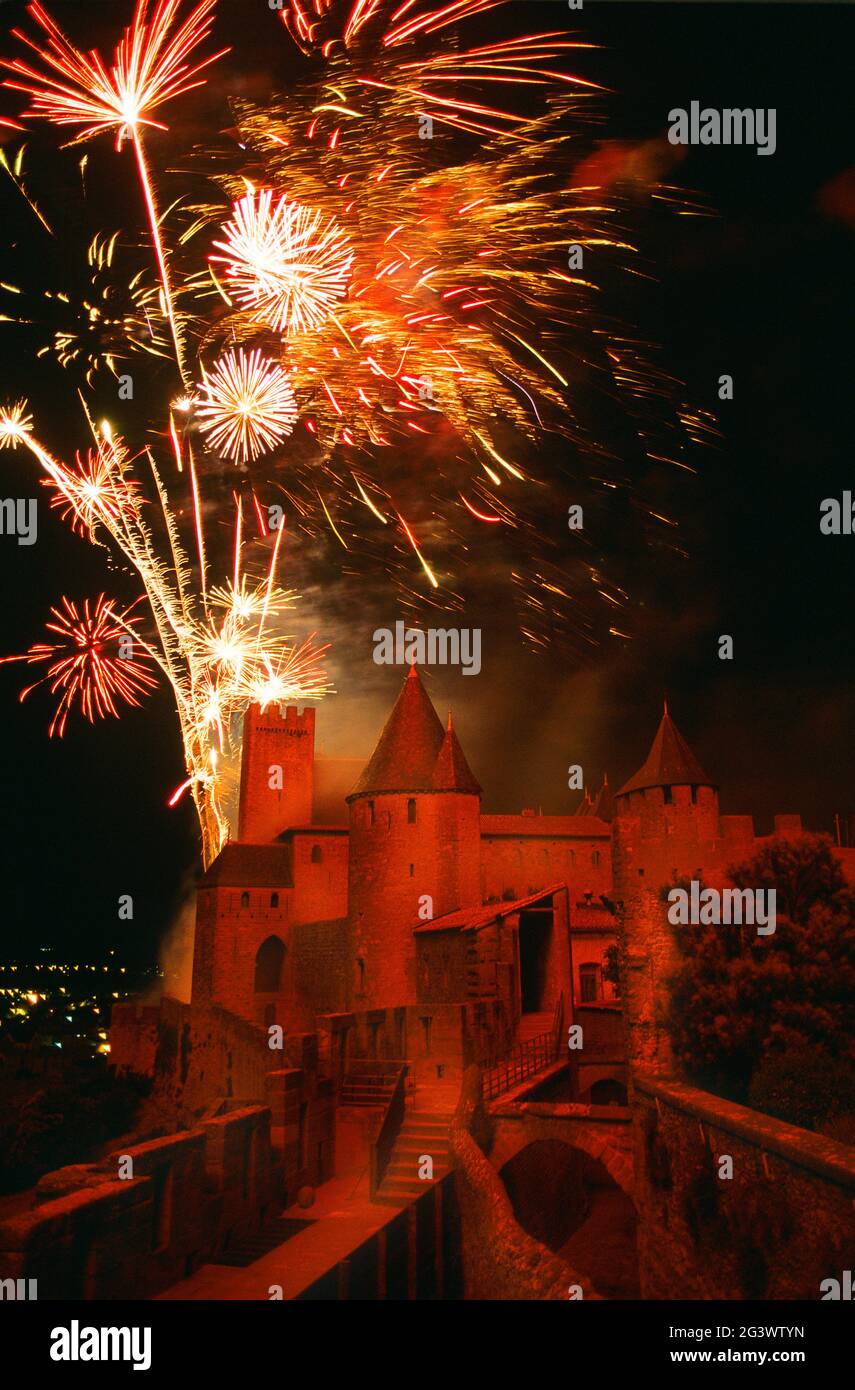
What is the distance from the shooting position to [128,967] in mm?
24250

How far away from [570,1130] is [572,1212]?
9.14 ft

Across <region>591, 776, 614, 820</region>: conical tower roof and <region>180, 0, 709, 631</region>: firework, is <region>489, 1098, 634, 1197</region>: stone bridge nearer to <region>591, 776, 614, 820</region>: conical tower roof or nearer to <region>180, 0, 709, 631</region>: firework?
<region>180, 0, 709, 631</region>: firework

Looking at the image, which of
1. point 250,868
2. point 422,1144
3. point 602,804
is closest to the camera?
point 422,1144

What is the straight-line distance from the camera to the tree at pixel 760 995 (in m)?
10.5

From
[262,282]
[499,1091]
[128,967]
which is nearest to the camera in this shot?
[262,282]

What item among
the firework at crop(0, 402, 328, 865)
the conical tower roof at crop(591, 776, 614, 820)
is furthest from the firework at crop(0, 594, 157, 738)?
the conical tower roof at crop(591, 776, 614, 820)

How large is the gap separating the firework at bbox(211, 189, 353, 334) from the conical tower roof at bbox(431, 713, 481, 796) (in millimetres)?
9787

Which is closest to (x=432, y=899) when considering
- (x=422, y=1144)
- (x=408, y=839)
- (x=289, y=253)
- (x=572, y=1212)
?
(x=408, y=839)

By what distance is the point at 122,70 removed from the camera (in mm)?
10102

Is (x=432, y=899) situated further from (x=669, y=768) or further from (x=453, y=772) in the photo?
(x=669, y=768)

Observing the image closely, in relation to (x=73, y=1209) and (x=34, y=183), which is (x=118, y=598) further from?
(x=73, y=1209)

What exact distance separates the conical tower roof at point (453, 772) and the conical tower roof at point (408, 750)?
0.44 ft
